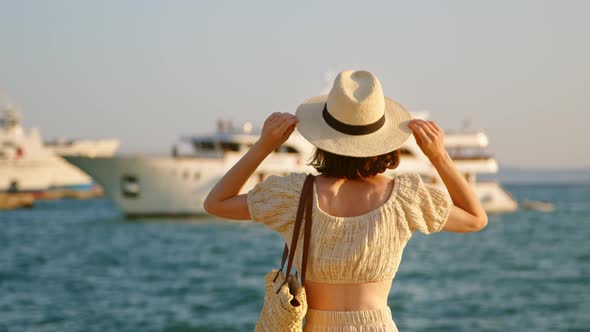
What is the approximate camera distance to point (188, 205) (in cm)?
3394

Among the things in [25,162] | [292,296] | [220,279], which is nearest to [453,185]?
[292,296]

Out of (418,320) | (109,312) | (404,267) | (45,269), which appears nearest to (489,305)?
(418,320)

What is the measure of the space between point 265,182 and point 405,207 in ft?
1.16

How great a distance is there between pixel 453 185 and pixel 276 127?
47 centimetres

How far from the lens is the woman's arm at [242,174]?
2.28 meters

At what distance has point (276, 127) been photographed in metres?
2.28

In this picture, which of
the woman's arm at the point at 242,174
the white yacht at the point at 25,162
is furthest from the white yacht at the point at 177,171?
the white yacht at the point at 25,162

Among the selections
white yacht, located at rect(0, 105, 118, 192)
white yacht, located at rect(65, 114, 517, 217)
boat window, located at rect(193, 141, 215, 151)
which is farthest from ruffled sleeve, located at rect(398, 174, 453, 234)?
white yacht, located at rect(0, 105, 118, 192)

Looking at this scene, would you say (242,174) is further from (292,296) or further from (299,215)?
(292,296)

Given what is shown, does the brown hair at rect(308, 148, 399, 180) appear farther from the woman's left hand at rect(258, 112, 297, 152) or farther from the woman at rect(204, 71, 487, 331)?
the woman's left hand at rect(258, 112, 297, 152)

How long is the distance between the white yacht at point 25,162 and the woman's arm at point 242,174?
72.5 metres

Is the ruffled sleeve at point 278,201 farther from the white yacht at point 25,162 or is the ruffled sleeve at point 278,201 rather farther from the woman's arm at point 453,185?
the white yacht at point 25,162

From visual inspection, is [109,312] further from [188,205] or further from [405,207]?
[188,205]

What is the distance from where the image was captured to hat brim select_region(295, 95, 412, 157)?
220cm
